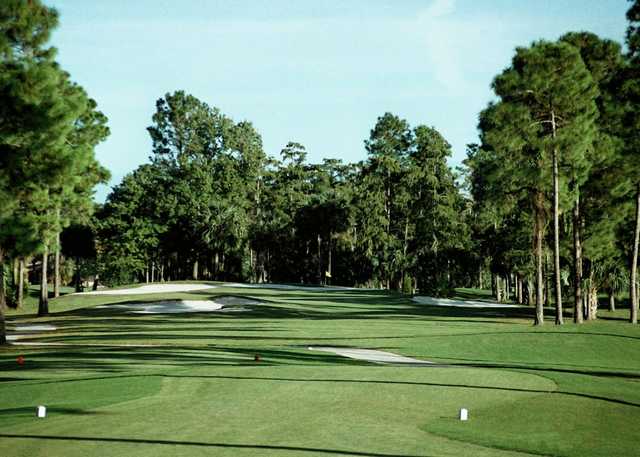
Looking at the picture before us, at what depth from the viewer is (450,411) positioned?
505 inches

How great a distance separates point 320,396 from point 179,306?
37446 mm

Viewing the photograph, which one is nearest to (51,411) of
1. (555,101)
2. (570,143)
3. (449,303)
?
(570,143)

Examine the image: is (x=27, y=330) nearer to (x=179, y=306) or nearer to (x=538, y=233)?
(x=179, y=306)

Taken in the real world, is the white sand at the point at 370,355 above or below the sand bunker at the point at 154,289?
below

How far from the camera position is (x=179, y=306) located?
5009 centimetres

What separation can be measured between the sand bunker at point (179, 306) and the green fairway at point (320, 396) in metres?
16.3

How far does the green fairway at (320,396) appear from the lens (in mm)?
9977

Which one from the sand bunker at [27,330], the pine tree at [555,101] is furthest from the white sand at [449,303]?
the sand bunker at [27,330]

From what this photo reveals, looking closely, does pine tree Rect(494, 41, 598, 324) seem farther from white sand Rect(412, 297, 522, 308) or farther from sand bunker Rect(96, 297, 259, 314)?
white sand Rect(412, 297, 522, 308)

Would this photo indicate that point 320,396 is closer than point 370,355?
Yes

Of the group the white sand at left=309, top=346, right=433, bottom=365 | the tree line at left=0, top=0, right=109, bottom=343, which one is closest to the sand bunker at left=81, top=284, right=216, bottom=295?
the tree line at left=0, top=0, right=109, bottom=343

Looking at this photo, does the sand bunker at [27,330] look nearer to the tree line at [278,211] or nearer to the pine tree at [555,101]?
the pine tree at [555,101]

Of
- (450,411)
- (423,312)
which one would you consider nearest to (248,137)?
(423,312)

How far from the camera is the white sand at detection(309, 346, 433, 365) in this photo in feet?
74.5
